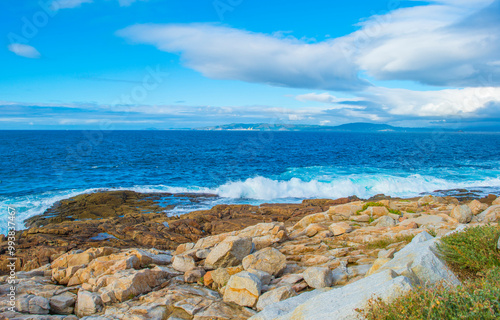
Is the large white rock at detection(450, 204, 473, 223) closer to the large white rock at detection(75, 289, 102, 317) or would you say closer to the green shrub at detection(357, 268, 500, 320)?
the green shrub at detection(357, 268, 500, 320)

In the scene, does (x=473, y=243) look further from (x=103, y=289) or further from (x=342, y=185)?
(x=342, y=185)

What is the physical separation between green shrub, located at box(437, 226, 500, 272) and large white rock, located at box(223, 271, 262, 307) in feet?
13.2

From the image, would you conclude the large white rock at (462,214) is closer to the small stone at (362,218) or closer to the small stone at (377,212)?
the small stone at (377,212)

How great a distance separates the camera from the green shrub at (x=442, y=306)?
349cm

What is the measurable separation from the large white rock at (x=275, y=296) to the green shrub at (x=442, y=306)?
2671 millimetres

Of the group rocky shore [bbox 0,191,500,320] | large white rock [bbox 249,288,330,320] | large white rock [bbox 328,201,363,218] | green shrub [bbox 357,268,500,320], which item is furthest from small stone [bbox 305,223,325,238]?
green shrub [bbox 357,268,500,320]

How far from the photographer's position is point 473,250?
582 cm

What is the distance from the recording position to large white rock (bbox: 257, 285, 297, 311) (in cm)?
650

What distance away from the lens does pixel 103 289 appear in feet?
25.4

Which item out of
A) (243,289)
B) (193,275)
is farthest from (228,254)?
(243,289)

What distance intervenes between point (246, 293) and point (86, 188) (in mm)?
31197

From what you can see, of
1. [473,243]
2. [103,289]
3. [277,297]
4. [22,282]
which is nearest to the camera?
[473,243]

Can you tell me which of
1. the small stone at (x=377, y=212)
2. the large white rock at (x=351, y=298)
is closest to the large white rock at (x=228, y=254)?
the large white rock at (x=351, y=298)

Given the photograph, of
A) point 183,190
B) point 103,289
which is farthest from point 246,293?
point 183,190
